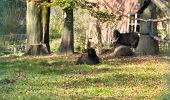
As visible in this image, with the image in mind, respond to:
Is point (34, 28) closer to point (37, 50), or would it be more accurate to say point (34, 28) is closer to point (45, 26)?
point (45, 26)

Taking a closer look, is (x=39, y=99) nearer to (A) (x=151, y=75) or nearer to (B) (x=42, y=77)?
(B) (x=42, y=77)

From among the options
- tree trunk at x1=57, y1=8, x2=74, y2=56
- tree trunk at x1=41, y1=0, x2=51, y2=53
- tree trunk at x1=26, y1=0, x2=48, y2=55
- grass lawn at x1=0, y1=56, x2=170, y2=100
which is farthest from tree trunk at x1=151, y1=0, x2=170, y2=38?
tree trunk at x1=41, y1=0, x2=51, y2=53

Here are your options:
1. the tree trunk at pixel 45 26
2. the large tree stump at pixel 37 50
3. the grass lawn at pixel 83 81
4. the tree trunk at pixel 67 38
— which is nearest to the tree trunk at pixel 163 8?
the grass lawn at pixel 83 81

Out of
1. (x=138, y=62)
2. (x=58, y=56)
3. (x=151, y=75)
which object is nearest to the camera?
(x=151, y=75)

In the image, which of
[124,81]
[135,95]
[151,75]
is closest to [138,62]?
[151,75]

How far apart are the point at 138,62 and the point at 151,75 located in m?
4.55

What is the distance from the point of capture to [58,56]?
22.2 metres

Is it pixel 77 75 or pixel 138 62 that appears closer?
pixel 77 75

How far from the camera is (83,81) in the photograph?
13.1 m

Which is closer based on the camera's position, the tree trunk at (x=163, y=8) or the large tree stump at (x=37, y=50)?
the tree trunk at (x=163, y=8)

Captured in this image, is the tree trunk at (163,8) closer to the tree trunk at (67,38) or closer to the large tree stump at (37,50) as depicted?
the tree trunk at (67,38)

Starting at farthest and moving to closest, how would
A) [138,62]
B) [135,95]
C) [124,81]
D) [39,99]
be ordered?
[138,62] → [124,81] → [135,95] → [39,99]

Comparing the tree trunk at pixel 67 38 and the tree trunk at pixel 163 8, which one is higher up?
the tree trunk at pixel 163 8

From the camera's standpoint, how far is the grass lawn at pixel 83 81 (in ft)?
35.1
